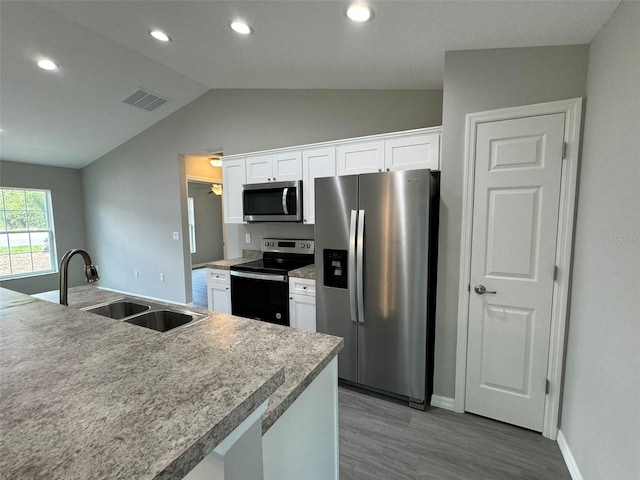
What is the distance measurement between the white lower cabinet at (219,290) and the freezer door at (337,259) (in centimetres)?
124

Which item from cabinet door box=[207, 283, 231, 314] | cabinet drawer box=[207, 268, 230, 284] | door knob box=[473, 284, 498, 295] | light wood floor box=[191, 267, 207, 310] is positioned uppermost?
door knob box=[473, 284, 498, 295]

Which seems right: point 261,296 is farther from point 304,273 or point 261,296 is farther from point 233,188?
point 233,188

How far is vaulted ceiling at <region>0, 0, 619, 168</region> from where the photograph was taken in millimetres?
1681

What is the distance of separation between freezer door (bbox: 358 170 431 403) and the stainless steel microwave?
104 cm

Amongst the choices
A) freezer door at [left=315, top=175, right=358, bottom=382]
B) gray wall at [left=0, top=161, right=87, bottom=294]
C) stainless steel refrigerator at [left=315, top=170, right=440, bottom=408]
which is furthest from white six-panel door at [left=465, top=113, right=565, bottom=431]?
gray wall at [left=0, top=161, right=87, bottom=294]

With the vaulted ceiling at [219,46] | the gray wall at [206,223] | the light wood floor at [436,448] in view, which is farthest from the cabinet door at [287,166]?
the gray wall at [206,223]

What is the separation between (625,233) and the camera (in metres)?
1.31

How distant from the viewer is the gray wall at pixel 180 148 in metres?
3.14

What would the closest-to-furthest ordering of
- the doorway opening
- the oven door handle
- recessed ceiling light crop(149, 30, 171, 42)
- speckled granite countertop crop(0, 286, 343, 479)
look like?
speckled granite countertop crop(0, 286, 343, 479) < recessed ceiling light crop(149, 30, 171, 42) < the oven door handle < the doorway opening

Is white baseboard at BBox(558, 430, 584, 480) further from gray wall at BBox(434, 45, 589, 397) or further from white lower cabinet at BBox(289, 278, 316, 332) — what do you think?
A: white lower cabinet at BBox(289, 278, 316, 332)

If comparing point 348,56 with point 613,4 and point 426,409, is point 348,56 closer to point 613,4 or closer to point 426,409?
point 613,4

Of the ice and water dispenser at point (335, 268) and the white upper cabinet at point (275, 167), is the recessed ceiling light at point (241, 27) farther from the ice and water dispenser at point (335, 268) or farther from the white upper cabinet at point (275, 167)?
the ice and water dispenser at point (335, 268)

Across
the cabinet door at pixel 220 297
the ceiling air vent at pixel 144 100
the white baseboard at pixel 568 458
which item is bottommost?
the white baseboard at pixel 568 458

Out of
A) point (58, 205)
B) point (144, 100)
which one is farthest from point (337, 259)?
point (58, 205)
